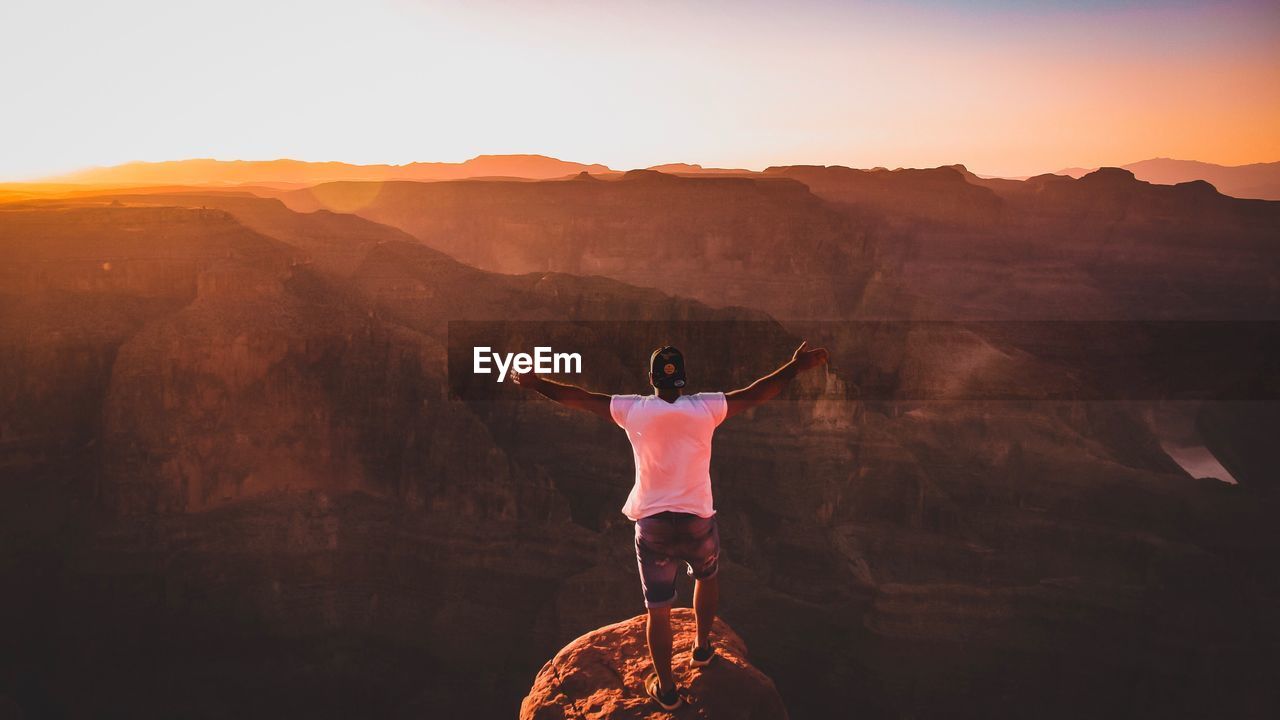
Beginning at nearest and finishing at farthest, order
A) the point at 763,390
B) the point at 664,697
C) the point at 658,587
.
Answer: the point at 763,390 < the point at 658,587 < the point at 664,697

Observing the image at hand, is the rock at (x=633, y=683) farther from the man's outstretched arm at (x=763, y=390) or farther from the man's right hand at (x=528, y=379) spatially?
Result: the man's right hand at (x=528, y=379)

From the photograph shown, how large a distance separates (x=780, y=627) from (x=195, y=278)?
13435 millimetres

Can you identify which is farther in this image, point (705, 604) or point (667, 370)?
point (705, 604)

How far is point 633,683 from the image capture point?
6012 mm

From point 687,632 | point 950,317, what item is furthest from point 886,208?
point 687,632

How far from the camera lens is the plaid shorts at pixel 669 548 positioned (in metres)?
5.31

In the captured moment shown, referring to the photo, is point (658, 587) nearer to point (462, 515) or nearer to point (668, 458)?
point (668, 458)

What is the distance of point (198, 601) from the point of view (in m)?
15.3
